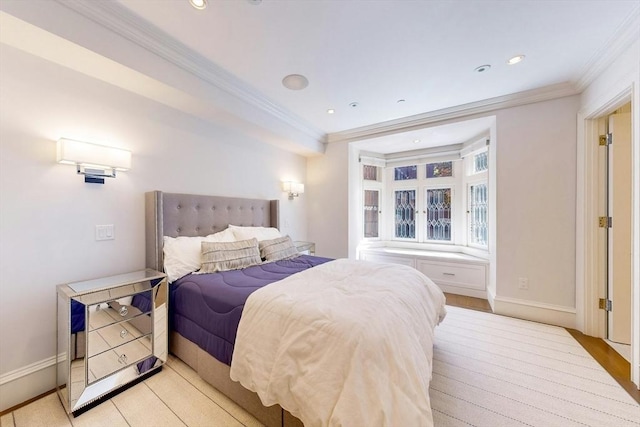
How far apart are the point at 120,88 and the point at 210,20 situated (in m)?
1.08

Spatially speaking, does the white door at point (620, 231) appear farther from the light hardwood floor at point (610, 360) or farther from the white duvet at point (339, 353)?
the white duvet at point (339, 353)

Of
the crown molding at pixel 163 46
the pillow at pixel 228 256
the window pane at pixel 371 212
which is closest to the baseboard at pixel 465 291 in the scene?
the window pane at pixel 371 212

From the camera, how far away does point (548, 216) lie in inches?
106

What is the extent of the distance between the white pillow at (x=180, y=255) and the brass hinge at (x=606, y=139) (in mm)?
4156

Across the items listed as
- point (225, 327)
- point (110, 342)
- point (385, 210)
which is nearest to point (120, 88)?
point (110, 342)

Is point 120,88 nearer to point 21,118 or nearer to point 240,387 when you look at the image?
point 21,118

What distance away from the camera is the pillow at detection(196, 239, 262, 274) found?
218 centimetres

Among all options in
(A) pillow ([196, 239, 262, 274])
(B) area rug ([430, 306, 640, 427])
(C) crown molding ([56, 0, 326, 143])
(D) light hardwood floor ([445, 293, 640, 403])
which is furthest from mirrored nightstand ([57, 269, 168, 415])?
(D) light hardwood floor ([445, 293, 640, 403])

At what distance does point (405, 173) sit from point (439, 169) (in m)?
0.62

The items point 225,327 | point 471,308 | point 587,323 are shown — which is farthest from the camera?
point 471,308

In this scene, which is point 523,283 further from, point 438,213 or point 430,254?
point 438,213

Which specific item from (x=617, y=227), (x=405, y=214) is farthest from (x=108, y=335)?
(x=405, y=214)

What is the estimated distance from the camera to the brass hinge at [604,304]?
237 cm

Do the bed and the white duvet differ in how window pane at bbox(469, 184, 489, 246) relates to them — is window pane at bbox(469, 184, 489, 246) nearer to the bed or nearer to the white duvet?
the bed
